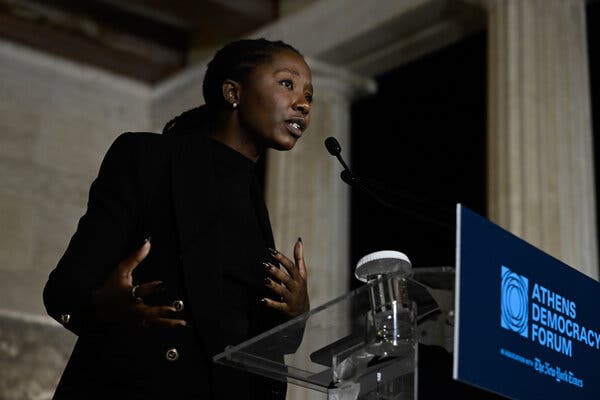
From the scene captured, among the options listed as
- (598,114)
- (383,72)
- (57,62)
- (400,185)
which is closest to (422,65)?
(383,72)

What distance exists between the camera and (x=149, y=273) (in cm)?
231

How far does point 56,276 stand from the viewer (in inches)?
86.2

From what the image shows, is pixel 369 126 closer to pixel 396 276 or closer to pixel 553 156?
pixel 553 156

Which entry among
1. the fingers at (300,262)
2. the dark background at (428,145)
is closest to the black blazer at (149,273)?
the fingers at (300,262)

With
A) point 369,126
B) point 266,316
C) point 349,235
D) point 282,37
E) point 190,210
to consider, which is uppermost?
point 282,37

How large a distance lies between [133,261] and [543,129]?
547 cm

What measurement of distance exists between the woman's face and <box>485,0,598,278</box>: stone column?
4.43 metres

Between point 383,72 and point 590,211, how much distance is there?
2.84m

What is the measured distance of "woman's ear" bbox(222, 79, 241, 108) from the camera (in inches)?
104

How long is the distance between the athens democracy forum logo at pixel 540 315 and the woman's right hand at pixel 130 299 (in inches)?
24.0

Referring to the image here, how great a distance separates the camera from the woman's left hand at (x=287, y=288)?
2.29 metres

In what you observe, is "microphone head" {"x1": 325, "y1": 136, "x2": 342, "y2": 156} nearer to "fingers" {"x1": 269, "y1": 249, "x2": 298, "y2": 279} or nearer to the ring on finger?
"fingers" {"x1": 269, "y1": 249, "x2": 298, "y2": 279}

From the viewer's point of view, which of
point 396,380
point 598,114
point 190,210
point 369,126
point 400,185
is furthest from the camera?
point 369,126

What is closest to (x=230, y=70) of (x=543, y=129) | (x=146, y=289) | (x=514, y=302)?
(x=146, y=289)
